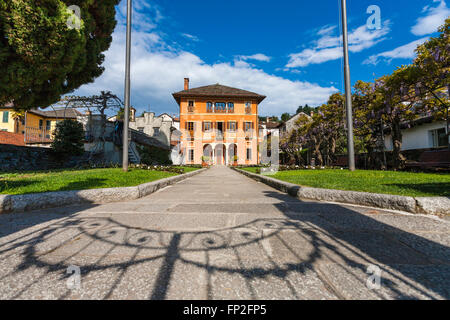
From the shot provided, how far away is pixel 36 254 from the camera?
70.6 inches

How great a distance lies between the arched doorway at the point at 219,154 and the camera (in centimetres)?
3173

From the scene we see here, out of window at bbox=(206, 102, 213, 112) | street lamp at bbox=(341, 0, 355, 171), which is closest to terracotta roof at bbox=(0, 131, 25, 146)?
window at bbox=(206, 102, 213, 112)

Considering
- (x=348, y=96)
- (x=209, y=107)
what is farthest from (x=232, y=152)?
(x=348, y=96)

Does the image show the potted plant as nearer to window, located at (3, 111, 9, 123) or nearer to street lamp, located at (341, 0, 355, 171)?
street lamp, located at (341, 0, 355, 171)

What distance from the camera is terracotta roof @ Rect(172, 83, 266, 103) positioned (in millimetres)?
30953

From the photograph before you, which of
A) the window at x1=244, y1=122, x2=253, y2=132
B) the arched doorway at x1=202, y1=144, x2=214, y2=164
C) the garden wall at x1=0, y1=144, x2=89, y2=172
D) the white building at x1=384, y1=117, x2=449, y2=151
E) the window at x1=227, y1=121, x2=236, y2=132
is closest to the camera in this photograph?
the garden wall at x1=0, y1=144, x2=89, y2=172

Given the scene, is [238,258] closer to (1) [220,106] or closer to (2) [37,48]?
(2) [37,48]

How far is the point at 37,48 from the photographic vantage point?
6.23m

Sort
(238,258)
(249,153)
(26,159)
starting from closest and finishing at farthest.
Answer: (238,258) < (26,159) < (249,153)

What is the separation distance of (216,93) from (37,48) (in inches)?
1043

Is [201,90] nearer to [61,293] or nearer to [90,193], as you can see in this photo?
[90,193]

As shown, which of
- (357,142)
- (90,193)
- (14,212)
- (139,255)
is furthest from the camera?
(357,142)

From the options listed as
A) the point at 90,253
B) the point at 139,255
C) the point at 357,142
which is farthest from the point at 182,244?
the point at 357,142
